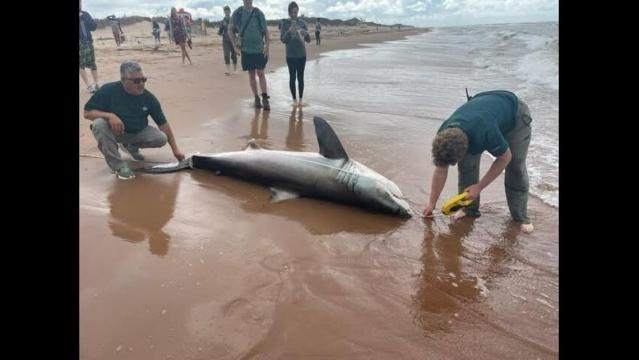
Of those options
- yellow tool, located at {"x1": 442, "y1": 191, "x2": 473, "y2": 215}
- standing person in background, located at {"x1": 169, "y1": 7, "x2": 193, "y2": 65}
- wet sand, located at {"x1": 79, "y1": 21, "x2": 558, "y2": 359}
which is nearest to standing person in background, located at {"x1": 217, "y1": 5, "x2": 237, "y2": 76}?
standing person in background, located at {"x1": 169, "y1": 7, "x2": 193, "y2": 65}

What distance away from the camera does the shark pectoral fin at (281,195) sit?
4617mm

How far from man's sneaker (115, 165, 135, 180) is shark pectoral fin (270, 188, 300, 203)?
5.66 ft

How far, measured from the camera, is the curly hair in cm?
342

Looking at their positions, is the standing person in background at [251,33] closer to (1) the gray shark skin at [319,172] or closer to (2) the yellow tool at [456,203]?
(1) the gray shark skin at [319,172]

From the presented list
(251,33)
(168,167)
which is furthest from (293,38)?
(168,167)

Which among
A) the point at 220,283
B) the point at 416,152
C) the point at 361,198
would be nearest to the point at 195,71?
the point at 416,152

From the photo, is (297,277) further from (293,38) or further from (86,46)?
(86,46)

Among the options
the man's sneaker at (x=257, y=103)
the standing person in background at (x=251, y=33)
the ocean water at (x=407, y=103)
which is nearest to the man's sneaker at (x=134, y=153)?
the ocean water at (x=407, y=103)

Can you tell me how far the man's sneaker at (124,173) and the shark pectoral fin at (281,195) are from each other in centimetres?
173
